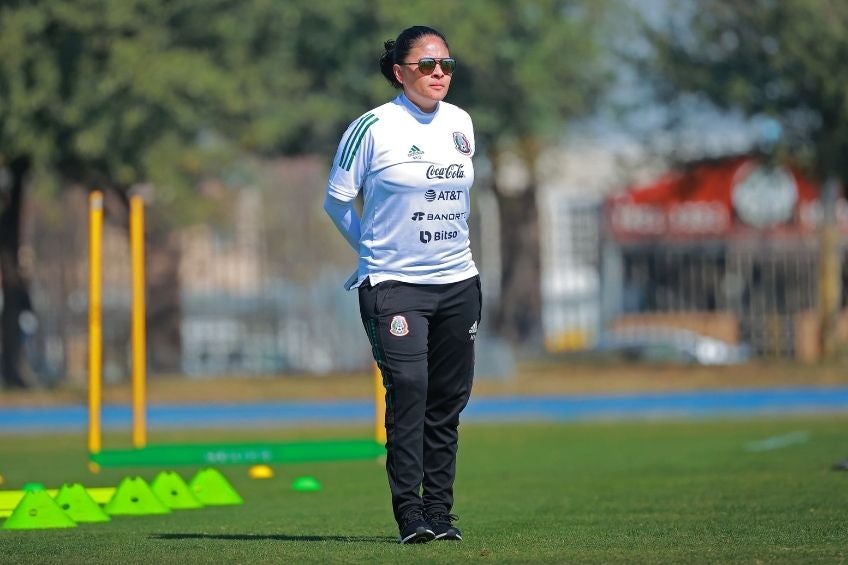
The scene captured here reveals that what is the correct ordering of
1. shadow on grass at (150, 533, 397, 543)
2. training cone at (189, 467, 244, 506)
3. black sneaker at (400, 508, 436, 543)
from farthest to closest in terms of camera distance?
training cone at (189, 467, 244, 506) → shadow on grass at (150, 533, 397, 543) → black sneaker at (400, 508, 436, 543)

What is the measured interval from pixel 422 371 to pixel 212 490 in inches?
150

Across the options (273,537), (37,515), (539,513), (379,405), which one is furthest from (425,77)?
(379,405)

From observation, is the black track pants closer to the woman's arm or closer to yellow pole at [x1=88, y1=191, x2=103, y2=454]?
the woman's arm

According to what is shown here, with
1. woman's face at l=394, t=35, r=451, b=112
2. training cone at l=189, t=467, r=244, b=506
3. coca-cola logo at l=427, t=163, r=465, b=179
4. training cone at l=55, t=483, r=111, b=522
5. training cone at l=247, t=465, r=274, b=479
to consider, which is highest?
woman's face at l=394, t=35, r=451, b=112

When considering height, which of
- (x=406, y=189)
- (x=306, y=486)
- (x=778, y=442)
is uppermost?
(x=406, y=189)

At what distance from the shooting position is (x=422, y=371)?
6.93m

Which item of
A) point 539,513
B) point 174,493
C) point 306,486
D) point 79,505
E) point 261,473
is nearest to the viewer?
point 539,513

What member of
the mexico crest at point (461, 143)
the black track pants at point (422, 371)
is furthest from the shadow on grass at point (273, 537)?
the mexico crest at point (461, 143)

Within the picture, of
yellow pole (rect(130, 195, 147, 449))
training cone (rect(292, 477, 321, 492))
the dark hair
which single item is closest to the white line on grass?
training cone (rect(292, 477, 321, 492))

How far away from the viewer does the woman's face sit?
6883 mm

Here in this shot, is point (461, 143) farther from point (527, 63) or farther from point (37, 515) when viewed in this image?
point (527, 63)

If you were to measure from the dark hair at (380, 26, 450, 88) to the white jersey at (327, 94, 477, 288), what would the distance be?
15 centimetres

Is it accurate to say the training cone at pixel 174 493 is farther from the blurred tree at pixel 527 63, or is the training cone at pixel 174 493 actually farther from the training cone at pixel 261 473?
the blurred tree at pixel 527 63

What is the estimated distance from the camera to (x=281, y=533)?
7816mm
